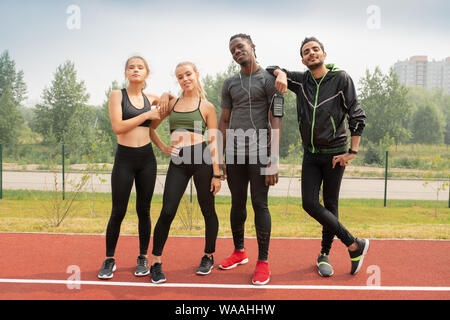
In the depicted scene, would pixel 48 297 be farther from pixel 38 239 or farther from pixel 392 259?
pixel 392 259

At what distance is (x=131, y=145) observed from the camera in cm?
391

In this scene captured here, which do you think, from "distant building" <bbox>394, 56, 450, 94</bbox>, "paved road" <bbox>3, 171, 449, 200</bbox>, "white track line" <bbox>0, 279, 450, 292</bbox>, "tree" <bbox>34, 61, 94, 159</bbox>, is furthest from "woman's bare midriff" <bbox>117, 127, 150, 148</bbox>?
"distant building" <bbox>394, 56, 450, 94</bbox>

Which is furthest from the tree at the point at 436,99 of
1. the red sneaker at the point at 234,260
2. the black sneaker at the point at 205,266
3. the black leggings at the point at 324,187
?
the black sneaker at the point at 205,266

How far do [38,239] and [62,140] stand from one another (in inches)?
1150

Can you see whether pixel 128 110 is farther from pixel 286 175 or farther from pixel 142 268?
pixel 286 175

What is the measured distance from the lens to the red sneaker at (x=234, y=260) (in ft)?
14.3

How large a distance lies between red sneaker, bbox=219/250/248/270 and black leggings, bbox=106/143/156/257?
927mm

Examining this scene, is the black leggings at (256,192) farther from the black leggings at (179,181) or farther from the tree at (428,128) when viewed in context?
the tree at (428,128)

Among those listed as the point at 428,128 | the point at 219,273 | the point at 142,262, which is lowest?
the point at 219,273

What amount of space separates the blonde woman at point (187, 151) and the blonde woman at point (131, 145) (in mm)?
224

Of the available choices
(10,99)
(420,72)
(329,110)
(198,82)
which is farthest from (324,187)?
(420,72)

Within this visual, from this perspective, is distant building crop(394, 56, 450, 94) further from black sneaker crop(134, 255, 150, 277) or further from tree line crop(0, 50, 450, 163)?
black sneaker crop(134, 255, 150, 277)

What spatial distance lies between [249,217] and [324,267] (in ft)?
16.3
